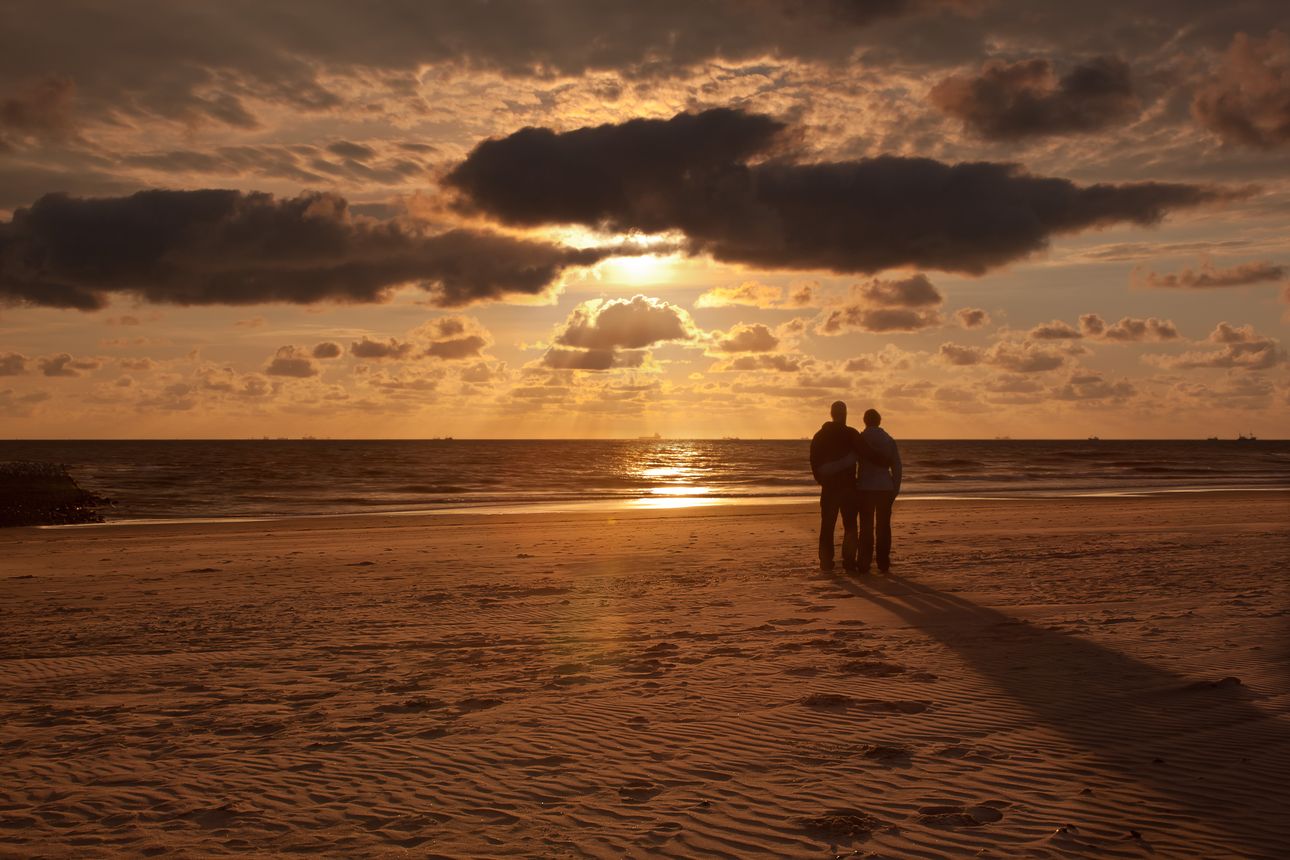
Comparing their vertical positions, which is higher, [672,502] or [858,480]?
[858,480]

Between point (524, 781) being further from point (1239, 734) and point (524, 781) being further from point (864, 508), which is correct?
point (864, 508)

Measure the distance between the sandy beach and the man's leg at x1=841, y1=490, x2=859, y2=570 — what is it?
0.64 metres

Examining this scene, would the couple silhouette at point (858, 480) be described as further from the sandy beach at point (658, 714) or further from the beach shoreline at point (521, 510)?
the beach shoreline at point (521, 510)

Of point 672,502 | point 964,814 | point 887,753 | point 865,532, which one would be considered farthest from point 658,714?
point 672,502

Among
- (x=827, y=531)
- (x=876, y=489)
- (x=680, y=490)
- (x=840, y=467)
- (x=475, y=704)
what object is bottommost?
(x=680, y=490)

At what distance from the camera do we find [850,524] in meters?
12.6

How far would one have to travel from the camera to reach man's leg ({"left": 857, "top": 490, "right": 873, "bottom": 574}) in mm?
12367

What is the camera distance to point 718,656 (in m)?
7.66

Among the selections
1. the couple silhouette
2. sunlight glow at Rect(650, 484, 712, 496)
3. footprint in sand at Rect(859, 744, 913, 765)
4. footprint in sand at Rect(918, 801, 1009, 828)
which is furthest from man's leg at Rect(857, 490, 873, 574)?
sunlight glow at Rect(650, 484, 712, 496)

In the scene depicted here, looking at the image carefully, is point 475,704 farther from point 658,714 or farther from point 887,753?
point 887,753

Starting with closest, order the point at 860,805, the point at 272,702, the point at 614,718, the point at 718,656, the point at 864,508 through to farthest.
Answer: the point at 860,805, the point at 614,718, the point at 272,702, the point at 718,656, the point at 864,508

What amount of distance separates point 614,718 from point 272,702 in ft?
7.68

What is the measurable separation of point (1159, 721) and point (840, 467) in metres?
6.82

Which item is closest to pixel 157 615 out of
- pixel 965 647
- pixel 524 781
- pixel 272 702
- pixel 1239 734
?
pixel 272 702
